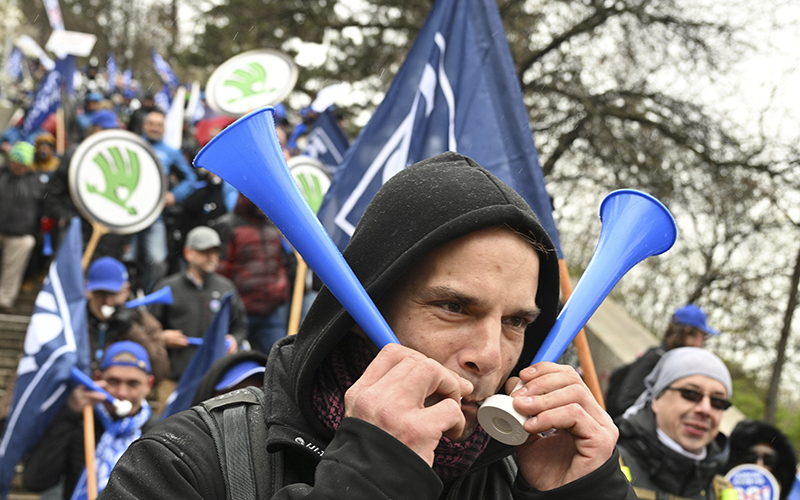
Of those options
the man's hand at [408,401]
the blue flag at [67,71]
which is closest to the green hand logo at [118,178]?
the man's hand at [408,401]

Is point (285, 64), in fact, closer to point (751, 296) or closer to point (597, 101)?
point (597, 101)

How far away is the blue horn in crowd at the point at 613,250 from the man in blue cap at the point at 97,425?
322 cm

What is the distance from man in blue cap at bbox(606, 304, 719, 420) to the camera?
5.18 meters

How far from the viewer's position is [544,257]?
1.78m

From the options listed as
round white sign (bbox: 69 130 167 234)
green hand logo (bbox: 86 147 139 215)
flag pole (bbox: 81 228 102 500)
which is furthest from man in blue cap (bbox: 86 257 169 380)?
flag pole (bbox: 81 228 102 500)

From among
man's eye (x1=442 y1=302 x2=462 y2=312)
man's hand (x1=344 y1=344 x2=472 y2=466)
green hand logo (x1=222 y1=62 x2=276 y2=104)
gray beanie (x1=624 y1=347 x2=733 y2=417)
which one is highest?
green hand logo (x1=222 y1=62 x2=276 y2=104)

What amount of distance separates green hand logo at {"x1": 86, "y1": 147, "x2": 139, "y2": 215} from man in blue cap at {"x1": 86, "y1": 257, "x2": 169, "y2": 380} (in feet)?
1.49

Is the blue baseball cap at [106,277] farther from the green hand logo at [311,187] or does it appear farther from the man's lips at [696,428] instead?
the man's lips at [696,428]

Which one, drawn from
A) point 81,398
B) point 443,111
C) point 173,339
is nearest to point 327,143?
point 173,339

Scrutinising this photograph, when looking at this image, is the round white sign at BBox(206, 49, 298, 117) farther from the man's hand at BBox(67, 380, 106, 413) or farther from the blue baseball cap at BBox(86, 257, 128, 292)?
the man's hand at BBox(67, 380, 106, 413)

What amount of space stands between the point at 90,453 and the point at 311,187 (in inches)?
109

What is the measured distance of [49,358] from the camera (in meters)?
4.36

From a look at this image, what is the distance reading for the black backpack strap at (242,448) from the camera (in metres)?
1.46

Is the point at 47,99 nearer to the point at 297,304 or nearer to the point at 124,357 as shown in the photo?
the point at 124,357
